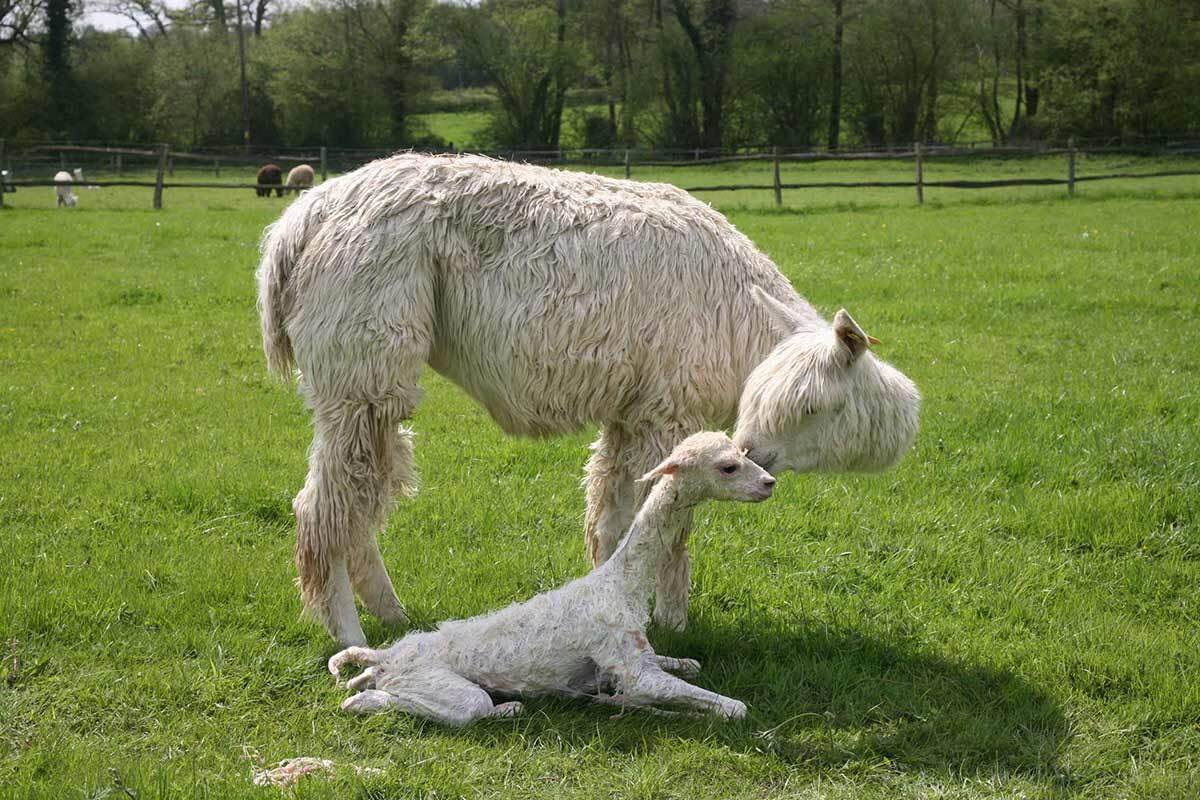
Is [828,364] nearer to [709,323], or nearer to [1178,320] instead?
[709,323]

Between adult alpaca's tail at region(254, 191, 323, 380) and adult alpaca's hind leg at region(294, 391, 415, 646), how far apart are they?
46cm

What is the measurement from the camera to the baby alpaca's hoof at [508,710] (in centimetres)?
383

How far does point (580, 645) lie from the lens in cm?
386

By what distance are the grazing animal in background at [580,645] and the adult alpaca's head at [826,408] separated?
469mm

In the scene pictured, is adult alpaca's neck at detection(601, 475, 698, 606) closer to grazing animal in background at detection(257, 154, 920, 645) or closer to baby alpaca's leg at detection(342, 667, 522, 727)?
grazing animal in background at detection(257, 154, 920, 645)

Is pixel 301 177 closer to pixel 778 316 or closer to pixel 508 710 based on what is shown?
pixel 778 316

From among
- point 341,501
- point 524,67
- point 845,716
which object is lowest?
point 845,716

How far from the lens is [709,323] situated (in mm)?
4570

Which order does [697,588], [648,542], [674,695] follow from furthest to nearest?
1. [697,588]
2. [648,542]
3. [674,695]

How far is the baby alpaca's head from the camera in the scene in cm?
378

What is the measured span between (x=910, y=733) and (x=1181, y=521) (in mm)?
2781

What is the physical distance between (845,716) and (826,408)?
1.21m

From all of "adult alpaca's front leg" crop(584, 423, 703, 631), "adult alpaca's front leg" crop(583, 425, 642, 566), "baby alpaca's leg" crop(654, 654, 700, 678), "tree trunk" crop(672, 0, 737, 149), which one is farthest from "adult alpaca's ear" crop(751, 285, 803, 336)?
"tree trunk" crop(672, 0, 737, 149)

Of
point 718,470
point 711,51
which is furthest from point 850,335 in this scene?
point 711,51
